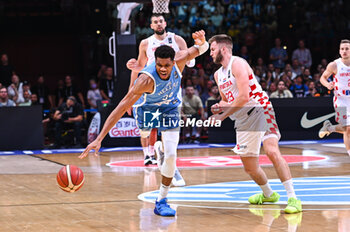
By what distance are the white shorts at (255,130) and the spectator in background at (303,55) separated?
13835mm

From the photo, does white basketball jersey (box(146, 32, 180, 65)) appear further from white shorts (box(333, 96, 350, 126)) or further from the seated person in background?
the seated person in background

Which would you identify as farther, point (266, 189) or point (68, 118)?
point (68, 118)

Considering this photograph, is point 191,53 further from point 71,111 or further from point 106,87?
point 106,87

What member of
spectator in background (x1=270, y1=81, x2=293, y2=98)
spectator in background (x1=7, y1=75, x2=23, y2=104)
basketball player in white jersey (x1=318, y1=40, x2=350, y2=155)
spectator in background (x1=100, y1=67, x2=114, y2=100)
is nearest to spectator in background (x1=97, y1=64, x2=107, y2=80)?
spectator in background (x1=100, y1=67, x2=114, y2=100)

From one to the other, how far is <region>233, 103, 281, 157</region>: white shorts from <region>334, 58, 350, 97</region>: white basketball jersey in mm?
4410

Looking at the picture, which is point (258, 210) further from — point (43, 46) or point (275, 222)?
point (43, 46)

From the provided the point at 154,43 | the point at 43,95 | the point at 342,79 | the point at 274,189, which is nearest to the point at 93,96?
the point at 43,95

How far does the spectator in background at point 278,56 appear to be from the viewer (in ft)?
67.9

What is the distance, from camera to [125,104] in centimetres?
625

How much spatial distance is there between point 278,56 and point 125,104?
49.5 feet

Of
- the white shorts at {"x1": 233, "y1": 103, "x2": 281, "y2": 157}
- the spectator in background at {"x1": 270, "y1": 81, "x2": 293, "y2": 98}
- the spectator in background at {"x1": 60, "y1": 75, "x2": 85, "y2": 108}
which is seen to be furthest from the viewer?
the spectator in background at {"x1": 60, "y1": 75, "x2": 85, "y2": 108}

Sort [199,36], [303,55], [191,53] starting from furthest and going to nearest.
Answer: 1. [303,55]
2. [191,53]
3. [199,36]

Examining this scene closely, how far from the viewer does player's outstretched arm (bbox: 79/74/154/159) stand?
238 inches

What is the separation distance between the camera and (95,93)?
18391 mm
